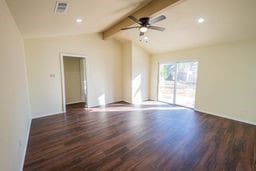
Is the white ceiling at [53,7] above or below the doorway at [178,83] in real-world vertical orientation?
above

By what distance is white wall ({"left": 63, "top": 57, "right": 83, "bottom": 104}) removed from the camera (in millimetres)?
6297

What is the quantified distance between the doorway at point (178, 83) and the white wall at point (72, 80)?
3929mm

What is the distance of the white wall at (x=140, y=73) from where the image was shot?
20.4 feet

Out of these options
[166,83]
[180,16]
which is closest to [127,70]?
[166,83]

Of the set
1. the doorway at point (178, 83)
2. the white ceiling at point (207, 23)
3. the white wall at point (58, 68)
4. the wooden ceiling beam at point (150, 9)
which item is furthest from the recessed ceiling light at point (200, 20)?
the white wall at point (58, 68)

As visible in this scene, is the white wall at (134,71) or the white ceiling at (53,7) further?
the white wall at (134,71)

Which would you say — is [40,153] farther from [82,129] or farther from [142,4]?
[142,4]

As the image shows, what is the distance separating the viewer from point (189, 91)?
18.2 feet

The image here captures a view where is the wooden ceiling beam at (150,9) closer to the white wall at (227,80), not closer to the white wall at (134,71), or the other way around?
the white wall at (134,71)

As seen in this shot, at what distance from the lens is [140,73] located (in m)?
6.54

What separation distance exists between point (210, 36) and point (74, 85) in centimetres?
574

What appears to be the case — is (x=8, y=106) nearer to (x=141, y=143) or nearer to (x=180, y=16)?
(x=141, y=143)

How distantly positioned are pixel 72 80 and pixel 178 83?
4808 mm

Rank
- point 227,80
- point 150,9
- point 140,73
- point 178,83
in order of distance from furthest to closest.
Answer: point 140,73
point 178,83
point 227,80
point 150,9
